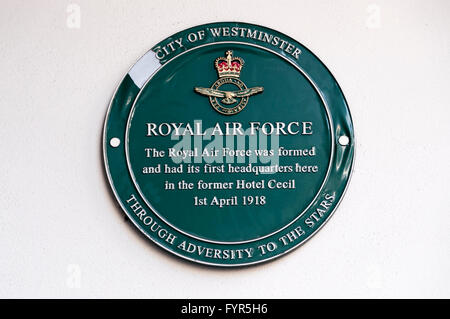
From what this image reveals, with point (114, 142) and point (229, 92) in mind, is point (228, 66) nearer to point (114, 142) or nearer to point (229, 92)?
point (229, 92)

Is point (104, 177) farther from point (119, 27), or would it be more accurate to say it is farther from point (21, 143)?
point (119, 27)

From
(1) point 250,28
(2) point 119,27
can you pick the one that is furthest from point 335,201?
(2) point 119,27

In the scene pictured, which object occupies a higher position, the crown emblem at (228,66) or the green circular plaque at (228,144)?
the crown emblem at (228,66)

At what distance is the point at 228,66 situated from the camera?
9.21ft

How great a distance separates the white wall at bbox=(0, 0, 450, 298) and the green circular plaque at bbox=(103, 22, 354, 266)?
7cm

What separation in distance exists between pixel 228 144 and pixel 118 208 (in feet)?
2.02

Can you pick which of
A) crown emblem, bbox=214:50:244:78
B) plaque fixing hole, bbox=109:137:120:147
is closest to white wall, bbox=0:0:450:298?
plaque fixing hole, bbox=109:137:120:147

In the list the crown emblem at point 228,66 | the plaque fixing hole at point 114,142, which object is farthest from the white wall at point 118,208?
the crown emblem at point 228,66

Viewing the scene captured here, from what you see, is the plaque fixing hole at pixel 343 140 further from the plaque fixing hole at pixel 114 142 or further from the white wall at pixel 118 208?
the plaque fixing hole at pixel 114 142

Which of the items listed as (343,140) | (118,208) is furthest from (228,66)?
(118,208)

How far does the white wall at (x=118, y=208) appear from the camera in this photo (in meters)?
2.72

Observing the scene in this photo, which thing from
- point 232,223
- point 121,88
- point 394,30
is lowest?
point 232,223

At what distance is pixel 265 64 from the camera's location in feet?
9.30
